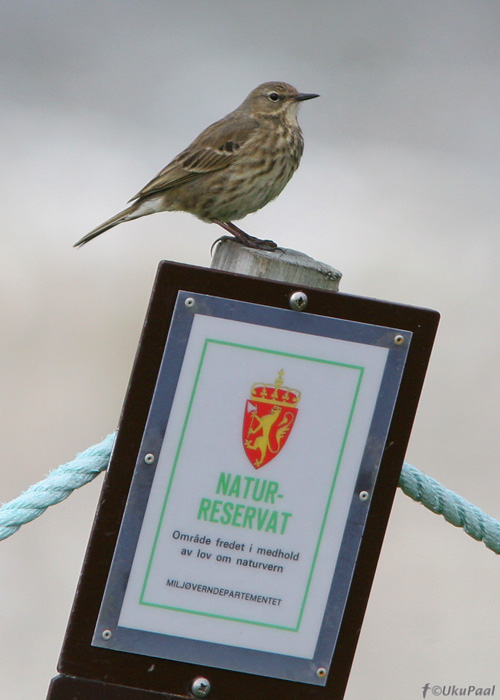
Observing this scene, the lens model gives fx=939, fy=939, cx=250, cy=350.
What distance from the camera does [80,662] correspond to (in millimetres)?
1572

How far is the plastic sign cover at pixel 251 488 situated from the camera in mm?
1564

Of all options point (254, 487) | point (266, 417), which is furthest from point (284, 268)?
point (254, 487)

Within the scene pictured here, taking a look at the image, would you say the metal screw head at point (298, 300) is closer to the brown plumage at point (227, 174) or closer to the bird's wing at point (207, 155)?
the brown plumage at point (227, 174)

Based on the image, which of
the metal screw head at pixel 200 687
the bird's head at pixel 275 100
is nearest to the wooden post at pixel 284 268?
the metal screw head at pixel 200 687

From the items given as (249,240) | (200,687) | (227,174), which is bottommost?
(200,687)

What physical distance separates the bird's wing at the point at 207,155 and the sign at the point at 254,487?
2165 mm

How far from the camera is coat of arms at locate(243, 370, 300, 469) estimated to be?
5.19ft

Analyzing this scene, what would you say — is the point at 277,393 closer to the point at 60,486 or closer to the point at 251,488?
the point at 251,488

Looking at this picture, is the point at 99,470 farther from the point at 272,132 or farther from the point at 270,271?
the point at 272,132

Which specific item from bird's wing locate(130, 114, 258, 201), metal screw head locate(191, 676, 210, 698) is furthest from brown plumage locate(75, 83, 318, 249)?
metal screw head locate(191, 676, 210, 698)

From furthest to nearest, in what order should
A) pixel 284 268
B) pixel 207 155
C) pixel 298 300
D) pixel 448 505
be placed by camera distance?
pixel 207 155
pixel 448 505
pixel 284 268
pixel 298 300

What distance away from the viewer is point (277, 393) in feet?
5.21

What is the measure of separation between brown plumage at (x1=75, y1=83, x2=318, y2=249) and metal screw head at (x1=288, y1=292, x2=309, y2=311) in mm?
1955

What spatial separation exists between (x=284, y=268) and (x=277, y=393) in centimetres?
27
